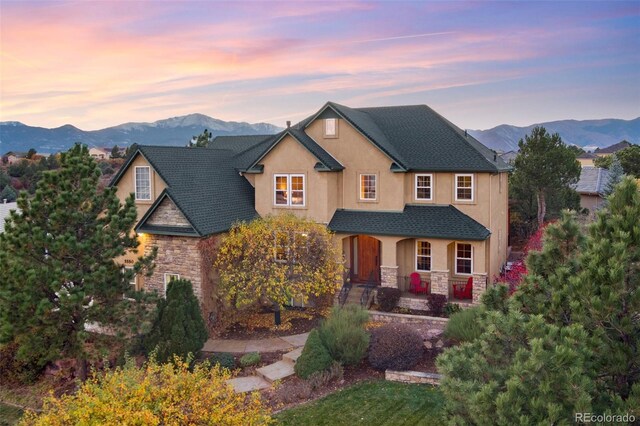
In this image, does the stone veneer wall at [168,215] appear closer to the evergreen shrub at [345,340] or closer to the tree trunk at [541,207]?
the evergreen shrub at [345,340]

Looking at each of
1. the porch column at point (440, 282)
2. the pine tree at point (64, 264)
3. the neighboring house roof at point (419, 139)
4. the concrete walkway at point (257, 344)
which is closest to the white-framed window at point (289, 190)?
the neighboring house roof at point (419, 139)

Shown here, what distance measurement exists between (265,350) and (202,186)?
28.8ft

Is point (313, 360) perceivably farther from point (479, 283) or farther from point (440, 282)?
point (479, 283)

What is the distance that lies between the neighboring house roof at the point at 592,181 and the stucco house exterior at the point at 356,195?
22938 mm

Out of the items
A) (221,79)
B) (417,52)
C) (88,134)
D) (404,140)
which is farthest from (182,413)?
(88,134)

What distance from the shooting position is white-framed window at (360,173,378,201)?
23.5 metres

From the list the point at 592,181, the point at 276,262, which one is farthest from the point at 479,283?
the point at 592,181

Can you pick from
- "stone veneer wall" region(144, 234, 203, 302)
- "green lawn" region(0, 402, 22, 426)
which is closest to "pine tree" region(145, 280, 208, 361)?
"stone veneer wall" region(144, 234, 203, 302)

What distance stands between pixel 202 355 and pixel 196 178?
893 cm

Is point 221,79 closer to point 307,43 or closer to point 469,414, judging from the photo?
point 307,43

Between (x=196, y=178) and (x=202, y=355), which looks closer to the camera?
(x=202, y=355)

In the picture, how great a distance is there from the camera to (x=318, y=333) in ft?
51.0

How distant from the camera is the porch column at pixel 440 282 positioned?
21562 mm

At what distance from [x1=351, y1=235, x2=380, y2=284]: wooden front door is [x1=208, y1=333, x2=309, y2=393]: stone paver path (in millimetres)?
6374
